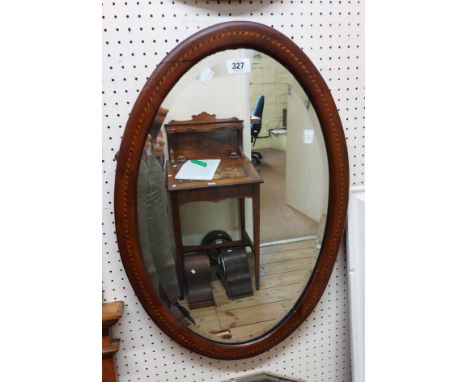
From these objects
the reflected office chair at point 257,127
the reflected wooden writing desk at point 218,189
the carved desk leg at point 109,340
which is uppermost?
the reflected office chair at point 257,127

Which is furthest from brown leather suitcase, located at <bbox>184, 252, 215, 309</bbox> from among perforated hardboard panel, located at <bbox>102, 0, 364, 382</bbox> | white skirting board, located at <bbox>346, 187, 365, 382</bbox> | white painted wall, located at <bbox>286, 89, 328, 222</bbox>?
white skirting board, located at <bbox>346, 187, 365, 382</bbox>

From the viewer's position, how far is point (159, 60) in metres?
0.69

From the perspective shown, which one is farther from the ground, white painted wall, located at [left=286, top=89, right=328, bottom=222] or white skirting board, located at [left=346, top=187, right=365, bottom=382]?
white painted wall, located at [left=286, top=89, right=328, bottom=222]

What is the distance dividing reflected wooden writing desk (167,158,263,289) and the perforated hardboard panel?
0.13m

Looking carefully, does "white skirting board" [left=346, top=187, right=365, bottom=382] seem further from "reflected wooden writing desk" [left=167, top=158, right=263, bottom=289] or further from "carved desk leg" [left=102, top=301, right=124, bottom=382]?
"carved desk leg" [left=102, top=301, right=124, bottom=382]

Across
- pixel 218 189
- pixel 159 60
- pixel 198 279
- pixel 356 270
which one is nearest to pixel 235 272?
pixel 198 279

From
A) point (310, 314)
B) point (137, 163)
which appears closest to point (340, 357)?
point (310, 314)

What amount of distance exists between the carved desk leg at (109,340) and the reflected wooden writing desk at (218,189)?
0.48 feet

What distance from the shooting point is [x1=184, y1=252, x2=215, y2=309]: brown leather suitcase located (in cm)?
77

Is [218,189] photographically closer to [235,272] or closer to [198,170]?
[198,170]

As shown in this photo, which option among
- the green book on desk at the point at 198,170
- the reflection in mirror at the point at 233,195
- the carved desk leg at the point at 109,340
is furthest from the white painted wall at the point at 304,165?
the carved desk leg at the point at 109,340

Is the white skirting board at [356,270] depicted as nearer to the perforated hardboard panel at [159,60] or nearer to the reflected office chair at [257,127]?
the perforated hardboard panel at [159,60]

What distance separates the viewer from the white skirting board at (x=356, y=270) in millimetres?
848

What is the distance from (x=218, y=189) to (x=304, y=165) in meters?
0.20
